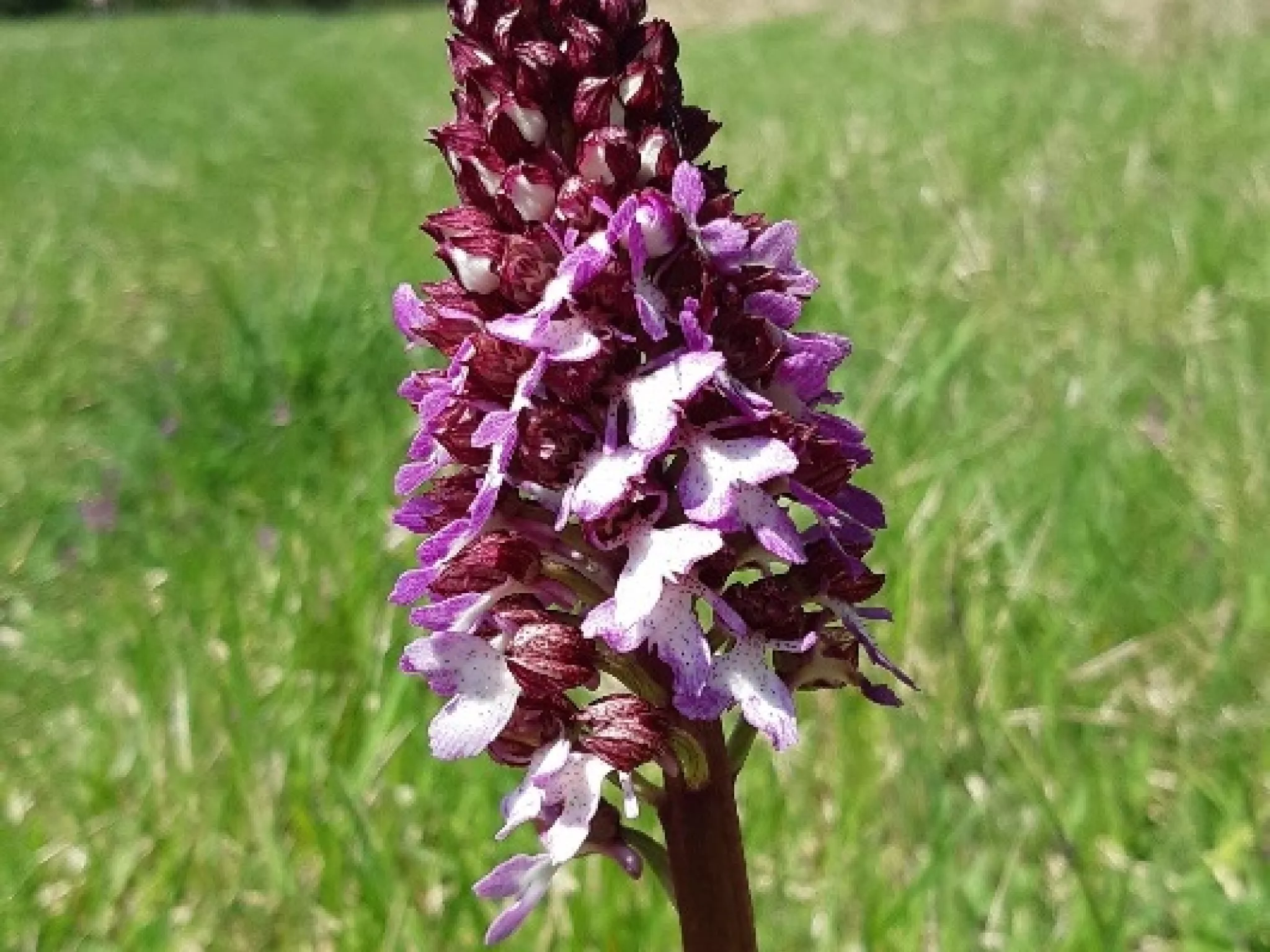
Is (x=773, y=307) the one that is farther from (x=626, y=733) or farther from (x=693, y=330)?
(x=626, y=733)

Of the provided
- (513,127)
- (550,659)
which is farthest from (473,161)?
(550,659)

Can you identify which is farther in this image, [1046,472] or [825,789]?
[1046,472]

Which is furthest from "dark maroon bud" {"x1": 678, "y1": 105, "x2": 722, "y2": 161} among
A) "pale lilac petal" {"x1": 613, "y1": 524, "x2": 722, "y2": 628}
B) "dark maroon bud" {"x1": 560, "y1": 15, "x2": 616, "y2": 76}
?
"pale lilac petal" {"x1": 613, "y1": 524, "x2": 722, "y2": 628}

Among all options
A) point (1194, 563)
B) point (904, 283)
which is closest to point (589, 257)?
point (1194, 563)

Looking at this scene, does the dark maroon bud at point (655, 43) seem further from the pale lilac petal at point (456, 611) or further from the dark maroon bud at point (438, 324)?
the pale lilac petal at point (456, 611)

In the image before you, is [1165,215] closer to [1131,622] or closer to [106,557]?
[1131,622]

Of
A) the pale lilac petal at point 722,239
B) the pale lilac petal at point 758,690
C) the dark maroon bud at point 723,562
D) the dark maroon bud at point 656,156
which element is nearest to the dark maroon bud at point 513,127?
the dark maroon bud at point 656,156
